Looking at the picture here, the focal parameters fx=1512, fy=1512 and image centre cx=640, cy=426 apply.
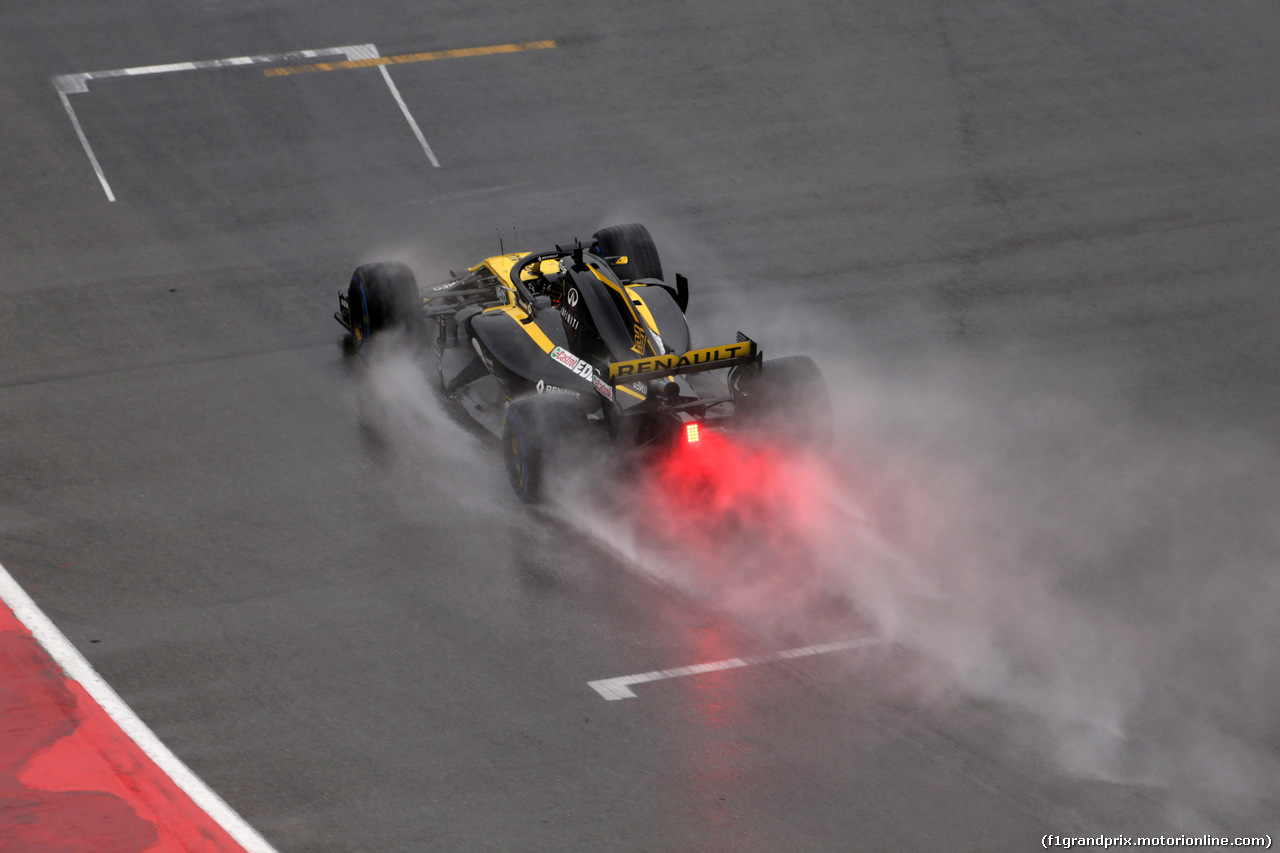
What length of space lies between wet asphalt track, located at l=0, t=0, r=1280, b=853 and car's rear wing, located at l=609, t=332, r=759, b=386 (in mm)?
1372

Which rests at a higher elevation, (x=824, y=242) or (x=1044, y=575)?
(x=824, y=242)

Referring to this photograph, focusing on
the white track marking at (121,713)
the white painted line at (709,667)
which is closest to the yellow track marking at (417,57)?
the white track marking at (121,713)

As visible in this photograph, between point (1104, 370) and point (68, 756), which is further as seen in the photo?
point (1104, 370)

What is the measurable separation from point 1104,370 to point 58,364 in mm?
10060

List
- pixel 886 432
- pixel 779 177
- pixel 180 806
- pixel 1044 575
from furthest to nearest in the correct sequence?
pixel 779 177 < pixel 886 432 < pixel 1044 575 < pixel 180 806

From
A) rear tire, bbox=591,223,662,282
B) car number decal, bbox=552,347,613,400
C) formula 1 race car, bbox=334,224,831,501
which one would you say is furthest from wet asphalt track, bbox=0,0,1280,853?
car number decal, bbox=552,347,613,400

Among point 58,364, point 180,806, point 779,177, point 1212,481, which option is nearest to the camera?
point 180,806

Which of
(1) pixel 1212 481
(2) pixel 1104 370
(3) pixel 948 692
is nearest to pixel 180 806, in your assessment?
(3) pixel 948 692

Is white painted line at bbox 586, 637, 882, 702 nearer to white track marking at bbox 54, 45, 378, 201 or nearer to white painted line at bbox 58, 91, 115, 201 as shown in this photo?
white track marking at bbox 54, 45, 378, 201

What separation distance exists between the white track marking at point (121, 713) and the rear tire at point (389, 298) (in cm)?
428

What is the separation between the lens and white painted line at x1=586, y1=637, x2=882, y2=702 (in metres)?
9.93

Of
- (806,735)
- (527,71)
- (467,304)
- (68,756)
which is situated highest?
(527,71)

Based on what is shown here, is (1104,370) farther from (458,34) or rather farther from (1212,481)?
(458,34)

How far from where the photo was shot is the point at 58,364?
14.5 meters
